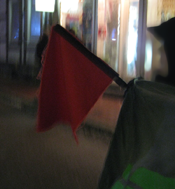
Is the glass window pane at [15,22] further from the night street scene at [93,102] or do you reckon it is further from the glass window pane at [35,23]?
the glass window pane at [35,23]

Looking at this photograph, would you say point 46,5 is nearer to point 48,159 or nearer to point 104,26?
point 104,26

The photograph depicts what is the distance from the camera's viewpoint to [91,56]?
1.59 metres

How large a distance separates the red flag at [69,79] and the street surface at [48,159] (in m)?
1.30

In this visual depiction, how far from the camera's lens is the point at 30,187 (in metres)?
2.62

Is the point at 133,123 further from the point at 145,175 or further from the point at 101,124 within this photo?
the point at 101,124

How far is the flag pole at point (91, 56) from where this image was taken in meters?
1.57

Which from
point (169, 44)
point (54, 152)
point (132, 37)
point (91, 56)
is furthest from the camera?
point (132, 37)

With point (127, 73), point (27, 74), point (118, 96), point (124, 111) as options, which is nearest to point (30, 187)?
point (124, 111)

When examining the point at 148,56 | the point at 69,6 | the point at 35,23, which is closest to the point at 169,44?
the point at 148,56

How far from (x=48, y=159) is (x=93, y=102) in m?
1.85

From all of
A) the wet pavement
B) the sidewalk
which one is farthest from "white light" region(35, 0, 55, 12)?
the wet pavement

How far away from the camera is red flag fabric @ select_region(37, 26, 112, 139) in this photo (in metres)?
1.60

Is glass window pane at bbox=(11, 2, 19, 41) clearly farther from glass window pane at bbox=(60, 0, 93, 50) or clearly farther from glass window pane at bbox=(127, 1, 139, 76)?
glass window pane at bbox=(127, 1, 139, 76)

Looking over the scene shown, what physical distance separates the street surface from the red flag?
1.30 m
